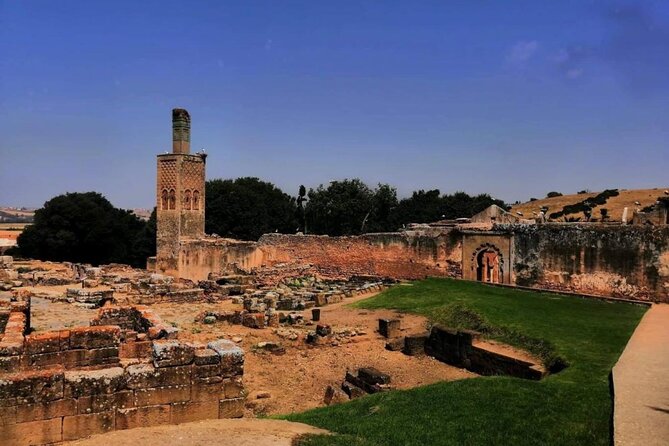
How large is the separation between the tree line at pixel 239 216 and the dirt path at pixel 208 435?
43.8 metres

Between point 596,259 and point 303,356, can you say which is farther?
point 596,259

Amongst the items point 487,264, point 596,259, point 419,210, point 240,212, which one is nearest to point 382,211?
point 419,210

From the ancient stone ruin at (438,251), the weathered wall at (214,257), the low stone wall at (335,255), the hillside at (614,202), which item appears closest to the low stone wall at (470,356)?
the ancient stone ruin at (438,251)

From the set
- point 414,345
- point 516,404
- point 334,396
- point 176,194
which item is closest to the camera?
point 516,404

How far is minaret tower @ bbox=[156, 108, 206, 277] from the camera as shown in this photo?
3078cm

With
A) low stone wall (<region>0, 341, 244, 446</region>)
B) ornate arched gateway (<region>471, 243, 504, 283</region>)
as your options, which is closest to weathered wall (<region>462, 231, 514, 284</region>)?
ornate arched gateway (<region>471, 243, 504, 283</region>)

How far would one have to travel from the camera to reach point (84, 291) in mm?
19828

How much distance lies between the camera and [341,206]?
54.7 meters

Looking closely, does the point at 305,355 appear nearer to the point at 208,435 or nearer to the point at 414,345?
the point at 414,345

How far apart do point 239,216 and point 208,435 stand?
4528 centimetres

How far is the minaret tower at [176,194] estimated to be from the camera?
30781 mm

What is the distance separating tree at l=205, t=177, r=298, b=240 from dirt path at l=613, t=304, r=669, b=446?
41638 mm

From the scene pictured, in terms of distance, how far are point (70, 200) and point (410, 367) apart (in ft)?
145

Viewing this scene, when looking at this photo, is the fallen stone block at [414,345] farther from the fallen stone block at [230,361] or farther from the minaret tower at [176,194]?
the minaret tower at [176,194]
